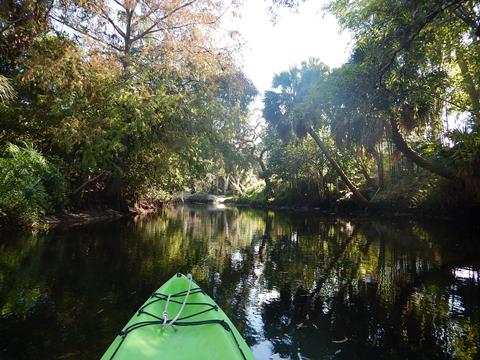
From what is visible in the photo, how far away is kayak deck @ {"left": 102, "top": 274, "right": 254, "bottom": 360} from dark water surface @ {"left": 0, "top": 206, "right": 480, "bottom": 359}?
3.27ft

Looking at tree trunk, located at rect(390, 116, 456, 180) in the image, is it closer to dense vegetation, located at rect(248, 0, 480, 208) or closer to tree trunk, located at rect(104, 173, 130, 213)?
dense vegetation, located at rect(248, 0, 480, 208)

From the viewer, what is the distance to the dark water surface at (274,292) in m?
4.64

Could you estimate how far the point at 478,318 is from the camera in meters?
5.55

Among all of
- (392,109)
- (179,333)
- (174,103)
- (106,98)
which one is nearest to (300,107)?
(174,103)

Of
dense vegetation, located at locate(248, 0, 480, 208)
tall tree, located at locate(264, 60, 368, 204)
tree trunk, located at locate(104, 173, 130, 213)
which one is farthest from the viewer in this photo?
tall tree, located at locate(264, 60, 368, 204)

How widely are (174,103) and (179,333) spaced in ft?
50.5

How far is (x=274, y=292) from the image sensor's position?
704cm

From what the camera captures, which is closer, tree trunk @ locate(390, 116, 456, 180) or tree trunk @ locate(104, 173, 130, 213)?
tree trunk @ locate(390, 116, 456, 180)

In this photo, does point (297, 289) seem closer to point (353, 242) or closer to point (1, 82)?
point (353, 242)

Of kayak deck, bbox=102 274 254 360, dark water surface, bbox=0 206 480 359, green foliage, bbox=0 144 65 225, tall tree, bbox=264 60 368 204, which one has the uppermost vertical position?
tall tree, bbox=264 60 368 204

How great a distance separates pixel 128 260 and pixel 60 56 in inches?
327

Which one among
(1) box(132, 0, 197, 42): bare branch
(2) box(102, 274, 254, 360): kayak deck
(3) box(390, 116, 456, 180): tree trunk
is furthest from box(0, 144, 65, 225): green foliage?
(3) box(390, 116, 456, 180): tree trunk

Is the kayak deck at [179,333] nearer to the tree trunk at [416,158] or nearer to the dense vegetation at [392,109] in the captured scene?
the dense vegetation at [392,109]

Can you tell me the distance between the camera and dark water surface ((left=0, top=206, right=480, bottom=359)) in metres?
4.64
